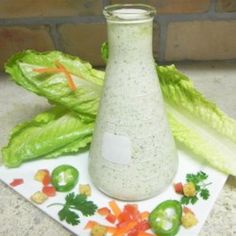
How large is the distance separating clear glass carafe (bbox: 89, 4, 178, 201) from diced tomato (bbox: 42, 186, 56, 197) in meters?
0.05

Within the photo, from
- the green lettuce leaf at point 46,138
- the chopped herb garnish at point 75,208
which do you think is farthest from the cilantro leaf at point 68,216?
the green lettuce leaf at point 46,138

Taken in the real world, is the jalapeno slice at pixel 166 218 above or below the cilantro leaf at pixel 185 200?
above

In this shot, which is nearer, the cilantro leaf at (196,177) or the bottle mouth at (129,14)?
the bottle mouth at (129,14)

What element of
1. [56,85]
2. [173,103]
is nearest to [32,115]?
[56,85]

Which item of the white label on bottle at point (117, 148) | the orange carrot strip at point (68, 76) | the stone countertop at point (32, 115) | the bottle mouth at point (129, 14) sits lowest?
the stone countertop at point (32, 115)

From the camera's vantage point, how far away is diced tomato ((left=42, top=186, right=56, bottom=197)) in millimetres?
458

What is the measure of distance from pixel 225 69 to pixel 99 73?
37cm

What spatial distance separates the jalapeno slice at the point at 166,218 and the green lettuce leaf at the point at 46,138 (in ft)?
0.52

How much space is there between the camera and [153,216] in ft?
1.34

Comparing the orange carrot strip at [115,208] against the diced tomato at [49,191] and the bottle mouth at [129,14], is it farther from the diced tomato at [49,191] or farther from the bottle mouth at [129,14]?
the bottle mouth at [129,14]

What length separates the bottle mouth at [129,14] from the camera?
357mm

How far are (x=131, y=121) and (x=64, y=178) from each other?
13 cm

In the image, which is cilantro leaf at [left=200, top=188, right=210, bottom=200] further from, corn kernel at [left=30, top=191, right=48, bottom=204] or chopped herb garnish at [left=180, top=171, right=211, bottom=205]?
corn kernel at [left=30, top=191, right=48, bottom=204]

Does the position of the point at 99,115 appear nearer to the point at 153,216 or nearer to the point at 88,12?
the point at 153,216
